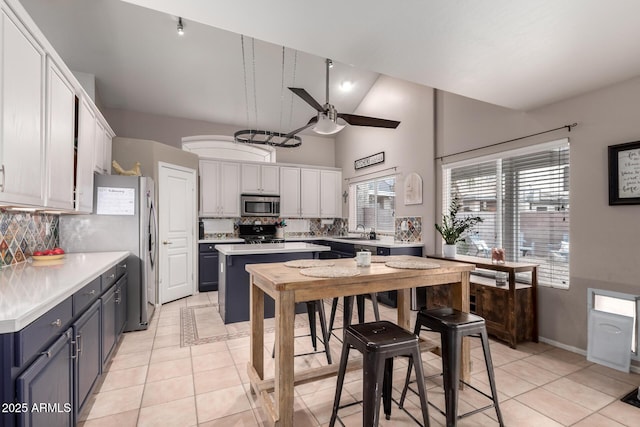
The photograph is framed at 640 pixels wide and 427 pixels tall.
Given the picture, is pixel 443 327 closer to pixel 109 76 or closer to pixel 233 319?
pixel 233 319

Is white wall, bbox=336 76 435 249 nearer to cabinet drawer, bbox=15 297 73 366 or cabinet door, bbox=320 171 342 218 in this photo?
cabinet door, bbox=320 171 342 218

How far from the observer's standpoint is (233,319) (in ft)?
12.1

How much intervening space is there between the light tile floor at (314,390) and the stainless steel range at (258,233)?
2.73 metres

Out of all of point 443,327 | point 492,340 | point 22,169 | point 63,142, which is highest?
point 63,142

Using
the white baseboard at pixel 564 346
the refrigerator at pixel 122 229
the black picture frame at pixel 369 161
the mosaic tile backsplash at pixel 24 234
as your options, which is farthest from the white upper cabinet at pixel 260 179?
the white baseboard at pixel 564 346

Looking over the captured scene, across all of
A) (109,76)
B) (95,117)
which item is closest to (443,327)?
(95,117)

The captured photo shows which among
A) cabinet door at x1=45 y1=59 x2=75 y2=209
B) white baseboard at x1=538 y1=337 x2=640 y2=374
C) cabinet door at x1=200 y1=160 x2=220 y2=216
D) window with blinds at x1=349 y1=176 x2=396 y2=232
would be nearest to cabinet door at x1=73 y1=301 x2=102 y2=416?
cabinet door at x1=45 y1=59 x2=75 y2=209

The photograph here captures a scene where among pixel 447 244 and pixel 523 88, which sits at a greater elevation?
pixel 523 88

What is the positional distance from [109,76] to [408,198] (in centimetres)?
474

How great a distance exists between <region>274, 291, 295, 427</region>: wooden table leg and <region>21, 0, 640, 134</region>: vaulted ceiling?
1.76m

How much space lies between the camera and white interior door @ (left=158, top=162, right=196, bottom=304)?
4.52m

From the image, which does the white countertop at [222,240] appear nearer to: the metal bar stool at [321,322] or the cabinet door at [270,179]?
the cabinet door at [270,179]

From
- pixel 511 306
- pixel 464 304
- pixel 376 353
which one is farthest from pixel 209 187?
pixel 511 306

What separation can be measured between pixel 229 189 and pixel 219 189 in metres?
0.18
